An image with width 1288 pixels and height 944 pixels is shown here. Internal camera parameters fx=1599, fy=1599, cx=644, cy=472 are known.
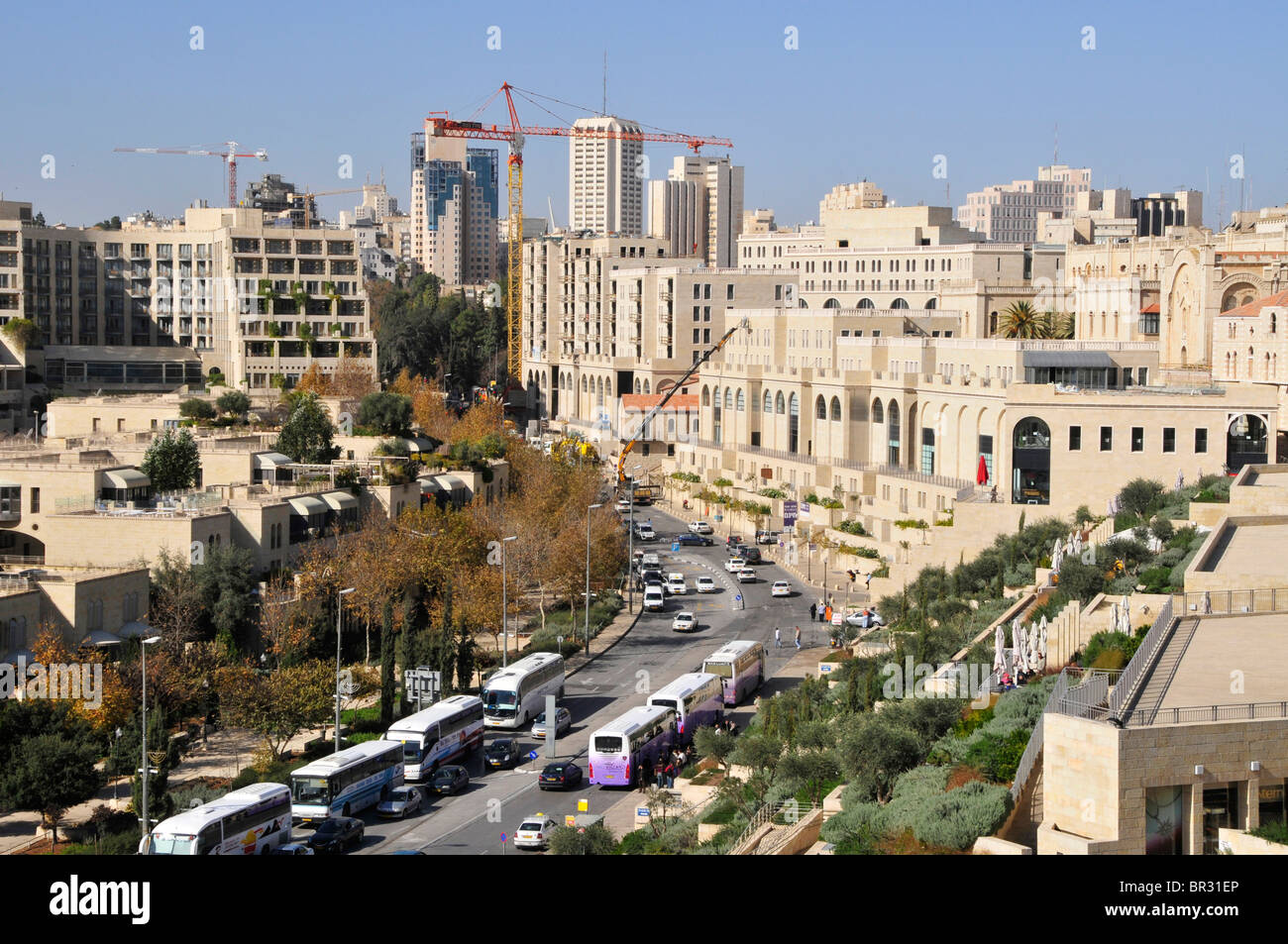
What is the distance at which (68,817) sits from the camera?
30.4 meters

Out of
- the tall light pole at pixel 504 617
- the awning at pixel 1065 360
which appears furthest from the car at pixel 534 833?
the awning at pixel 1065 360

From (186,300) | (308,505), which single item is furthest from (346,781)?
(186,300)

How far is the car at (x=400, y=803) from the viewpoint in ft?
98.2

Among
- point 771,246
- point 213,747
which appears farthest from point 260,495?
point 771,246

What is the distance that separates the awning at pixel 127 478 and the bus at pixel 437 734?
56.6 feet

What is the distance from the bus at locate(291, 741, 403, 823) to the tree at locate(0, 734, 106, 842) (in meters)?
3.81

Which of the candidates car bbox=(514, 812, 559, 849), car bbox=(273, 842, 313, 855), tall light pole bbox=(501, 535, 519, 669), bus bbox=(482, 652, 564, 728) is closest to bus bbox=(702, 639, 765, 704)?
bus bbox=(482, 652, 564, 728)

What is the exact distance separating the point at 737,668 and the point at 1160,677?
62.7 feet

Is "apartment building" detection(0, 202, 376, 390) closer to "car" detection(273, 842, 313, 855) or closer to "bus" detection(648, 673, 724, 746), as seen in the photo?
"bus" detection(648, 673, 724, 746)

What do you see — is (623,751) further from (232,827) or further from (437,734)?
(232,827)

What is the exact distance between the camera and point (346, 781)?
29.6 metres

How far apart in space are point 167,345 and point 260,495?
158 feet

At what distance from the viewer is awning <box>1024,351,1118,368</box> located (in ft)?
180
